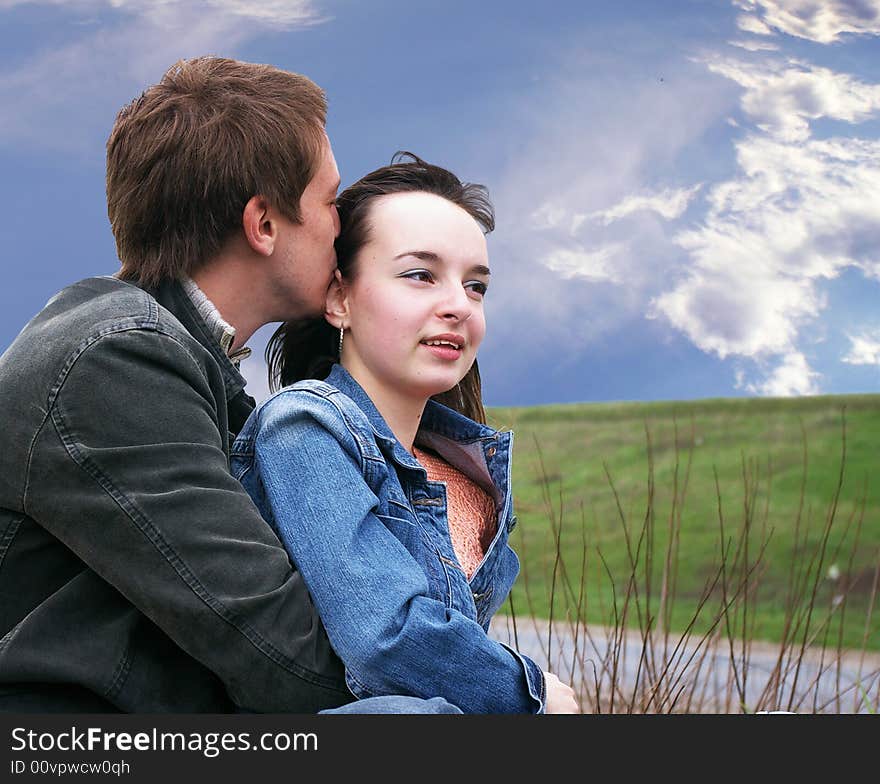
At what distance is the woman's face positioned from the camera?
203 centimetres

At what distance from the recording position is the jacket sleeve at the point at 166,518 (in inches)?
63.3

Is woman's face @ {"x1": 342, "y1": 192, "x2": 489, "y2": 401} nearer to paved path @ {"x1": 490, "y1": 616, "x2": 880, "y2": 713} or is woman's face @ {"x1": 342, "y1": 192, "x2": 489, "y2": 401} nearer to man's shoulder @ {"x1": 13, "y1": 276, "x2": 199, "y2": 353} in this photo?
man's shoulder @ {"x1": 13, "y1": 276, "x2": 199, "y2": 353}

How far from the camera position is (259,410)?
1.92 meters

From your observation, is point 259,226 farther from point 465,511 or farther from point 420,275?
point 465,511

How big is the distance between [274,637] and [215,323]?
70 centimetres

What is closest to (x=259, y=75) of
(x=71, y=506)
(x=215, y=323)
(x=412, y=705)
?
(x=215, y=323)

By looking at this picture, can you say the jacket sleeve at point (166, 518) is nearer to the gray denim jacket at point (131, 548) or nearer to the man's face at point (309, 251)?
the gray denim jacket at point (131, 548)

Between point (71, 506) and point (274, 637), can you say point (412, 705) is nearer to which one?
point (274, 637)

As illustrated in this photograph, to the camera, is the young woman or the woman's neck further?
the woman's neck

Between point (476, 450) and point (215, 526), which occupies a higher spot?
point (215, 526)

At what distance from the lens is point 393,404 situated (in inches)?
83.0

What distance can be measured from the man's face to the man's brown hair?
0.08 feet

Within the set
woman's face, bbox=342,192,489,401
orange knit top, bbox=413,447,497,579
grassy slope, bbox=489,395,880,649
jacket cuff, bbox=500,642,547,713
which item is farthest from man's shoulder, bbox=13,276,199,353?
grassy slope, bbox=489,395,880,649

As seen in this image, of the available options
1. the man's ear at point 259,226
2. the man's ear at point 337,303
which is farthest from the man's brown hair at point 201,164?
the man's ear at point 337,303
